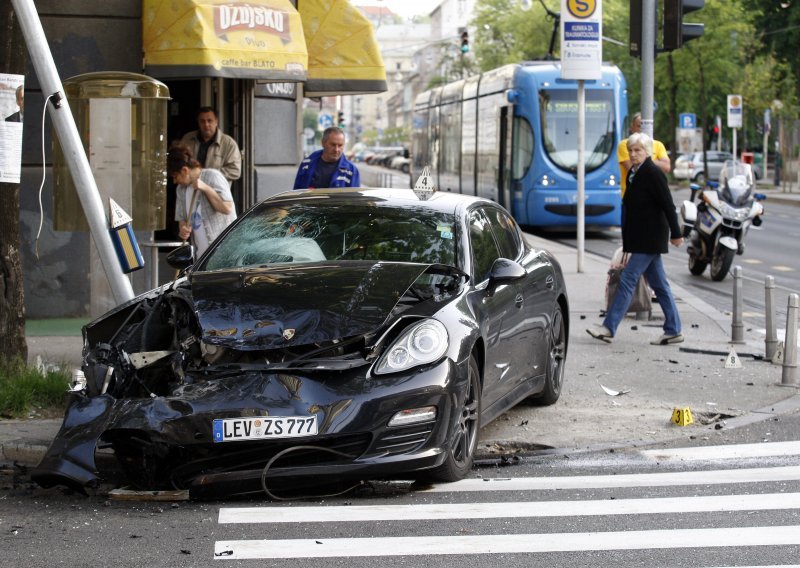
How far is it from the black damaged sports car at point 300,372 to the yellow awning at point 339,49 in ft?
28.5

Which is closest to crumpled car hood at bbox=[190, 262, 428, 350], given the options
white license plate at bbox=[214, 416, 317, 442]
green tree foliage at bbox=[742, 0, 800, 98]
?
white license plate at bbox=[214, 416, 317, 442]

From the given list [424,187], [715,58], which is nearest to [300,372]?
[424,187]

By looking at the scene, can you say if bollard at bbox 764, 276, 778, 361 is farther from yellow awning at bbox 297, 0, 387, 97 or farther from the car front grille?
yellow awning at bbox 297, 0, 387, 97

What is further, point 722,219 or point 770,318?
point 722,219

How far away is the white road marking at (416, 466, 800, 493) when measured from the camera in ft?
22.5

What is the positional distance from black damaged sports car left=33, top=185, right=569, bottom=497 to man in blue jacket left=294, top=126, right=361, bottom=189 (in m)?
4.54

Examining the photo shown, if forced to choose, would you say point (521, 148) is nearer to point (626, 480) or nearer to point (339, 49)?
point (339, 49)

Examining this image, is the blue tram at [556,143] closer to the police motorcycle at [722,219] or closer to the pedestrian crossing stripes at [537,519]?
the police motorcycle at [722,219]

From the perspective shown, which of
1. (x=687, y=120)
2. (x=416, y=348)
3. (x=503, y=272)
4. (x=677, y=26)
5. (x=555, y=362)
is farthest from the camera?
(x=687, y=120)

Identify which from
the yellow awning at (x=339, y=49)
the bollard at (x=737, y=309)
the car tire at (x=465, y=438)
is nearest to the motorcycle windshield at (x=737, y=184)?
the yellow awning at (x=339, y=49)

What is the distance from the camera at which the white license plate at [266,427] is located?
623 centimetres

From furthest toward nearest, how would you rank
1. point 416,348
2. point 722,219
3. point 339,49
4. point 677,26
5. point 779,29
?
point 779,29 < point 722,219 < point 339,49 < point 677,26 < point 416,348

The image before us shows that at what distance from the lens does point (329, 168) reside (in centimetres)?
1248

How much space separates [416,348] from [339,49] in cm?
1021
